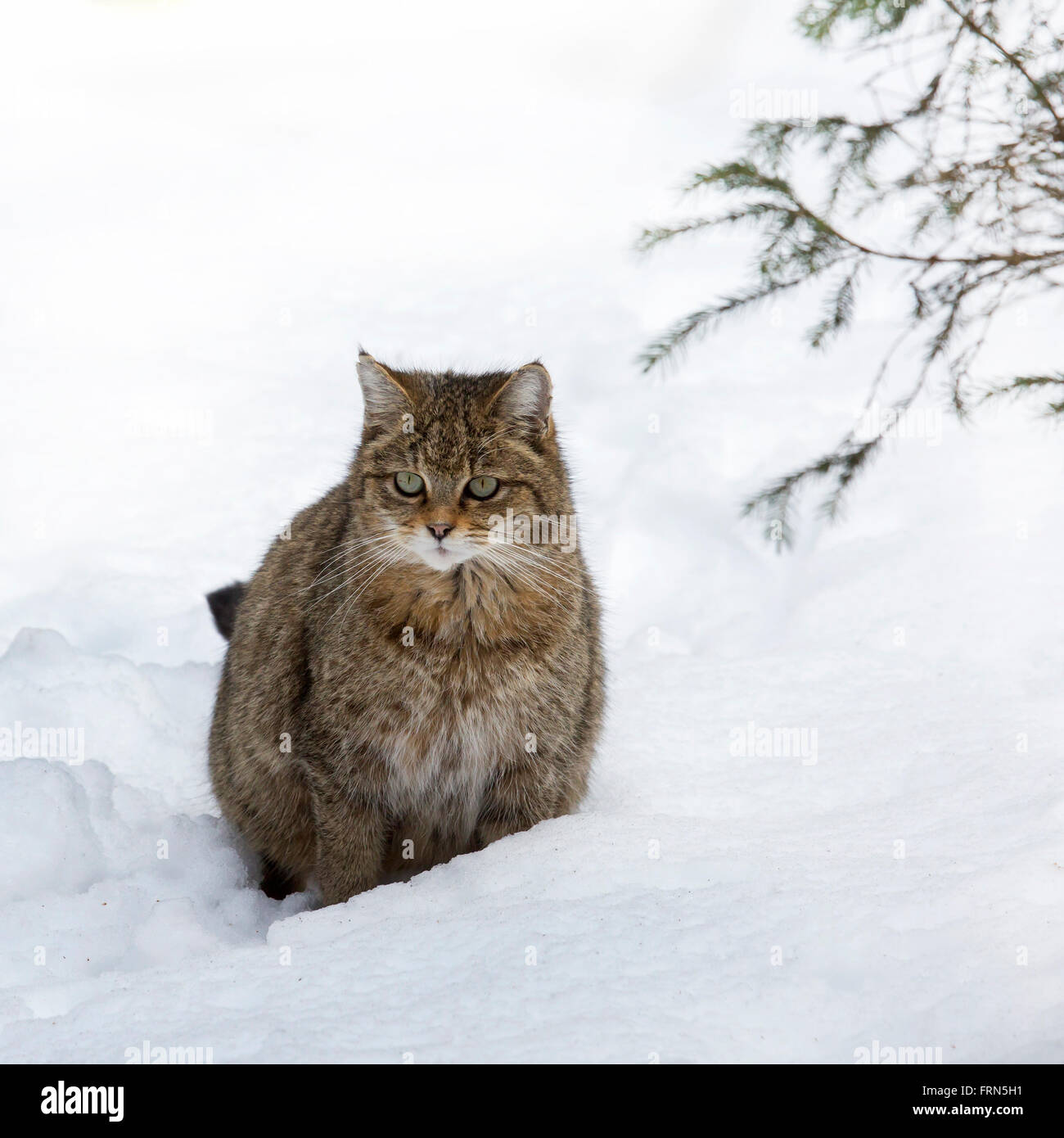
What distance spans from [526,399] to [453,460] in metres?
0.34

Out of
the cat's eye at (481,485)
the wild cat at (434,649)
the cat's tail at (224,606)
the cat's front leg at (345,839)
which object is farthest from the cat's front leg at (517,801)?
the cat's tail at (224,606)

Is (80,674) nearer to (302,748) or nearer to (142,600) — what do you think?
(142,600)

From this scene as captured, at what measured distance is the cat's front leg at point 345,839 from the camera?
3.65m

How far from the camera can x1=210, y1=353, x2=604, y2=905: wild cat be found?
3.54 meters

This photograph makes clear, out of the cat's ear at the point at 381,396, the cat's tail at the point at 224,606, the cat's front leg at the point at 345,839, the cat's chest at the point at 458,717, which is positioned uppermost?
→ the cat's ear at the point at 381,396

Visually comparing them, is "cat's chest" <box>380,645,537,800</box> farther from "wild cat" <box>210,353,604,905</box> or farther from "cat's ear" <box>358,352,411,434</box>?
"cat's ear" <box>358,352,411,434</box>

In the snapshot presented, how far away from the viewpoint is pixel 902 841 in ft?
11.3

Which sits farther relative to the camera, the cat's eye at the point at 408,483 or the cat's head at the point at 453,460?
the cat's eye at the point at 408,483

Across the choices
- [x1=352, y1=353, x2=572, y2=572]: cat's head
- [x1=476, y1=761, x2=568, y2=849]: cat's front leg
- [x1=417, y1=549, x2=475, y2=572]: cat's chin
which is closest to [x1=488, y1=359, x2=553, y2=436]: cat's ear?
[x1=352, y1=353, x2=572, y2=572]: cat's head

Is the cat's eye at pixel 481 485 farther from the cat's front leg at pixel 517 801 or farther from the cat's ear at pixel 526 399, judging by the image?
the cat's front leg at pixel 517 801

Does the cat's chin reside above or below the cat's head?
below

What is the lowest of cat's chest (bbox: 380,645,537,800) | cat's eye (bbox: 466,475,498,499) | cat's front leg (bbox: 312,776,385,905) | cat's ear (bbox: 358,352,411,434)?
cat's front leg (bbox: 312,776,385,905)

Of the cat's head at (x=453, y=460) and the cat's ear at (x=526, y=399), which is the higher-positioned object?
the cat's ear at (x=526, y=399)

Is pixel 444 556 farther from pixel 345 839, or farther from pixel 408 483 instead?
pixel 345 839
